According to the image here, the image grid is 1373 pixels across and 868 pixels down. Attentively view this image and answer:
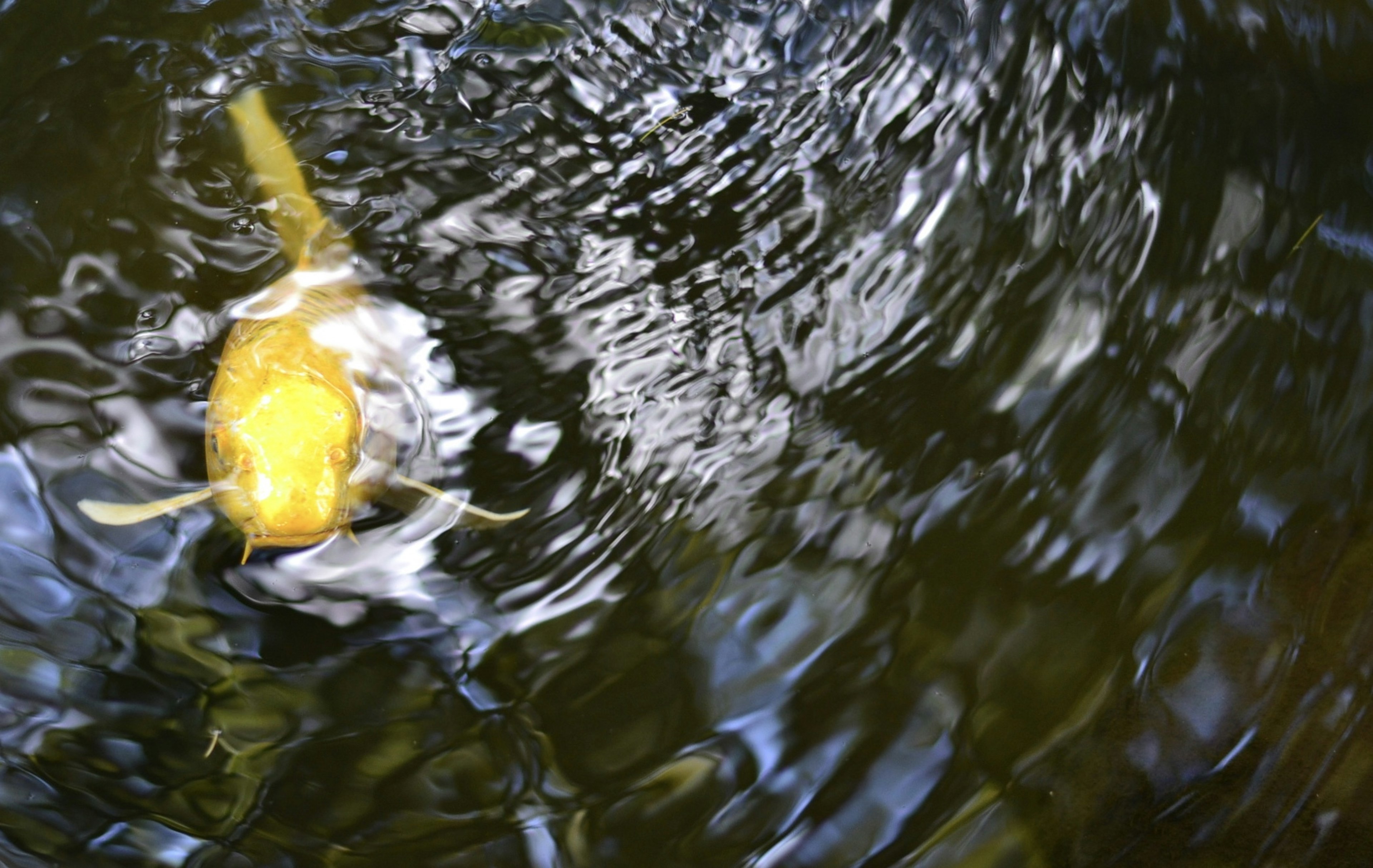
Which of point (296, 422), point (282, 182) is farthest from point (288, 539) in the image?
point (282, 182)

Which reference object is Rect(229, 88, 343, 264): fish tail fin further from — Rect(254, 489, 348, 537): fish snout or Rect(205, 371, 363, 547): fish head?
Rect(254, 489, 348, 537): fish snout

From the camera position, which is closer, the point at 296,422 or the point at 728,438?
the point at 296,422

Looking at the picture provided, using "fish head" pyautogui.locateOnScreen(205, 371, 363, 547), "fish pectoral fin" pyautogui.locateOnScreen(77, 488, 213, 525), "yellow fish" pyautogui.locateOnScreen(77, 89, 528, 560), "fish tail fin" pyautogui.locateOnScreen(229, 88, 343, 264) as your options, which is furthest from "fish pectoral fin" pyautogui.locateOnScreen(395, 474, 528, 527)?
"fish tail fin" pyautogui.locateOnScreen(229, 88, 343, 264)

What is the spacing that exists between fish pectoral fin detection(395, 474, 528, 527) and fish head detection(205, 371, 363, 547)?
136 millimetres

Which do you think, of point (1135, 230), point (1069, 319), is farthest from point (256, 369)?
point (1135, 230)

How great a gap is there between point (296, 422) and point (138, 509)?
48 centimetres

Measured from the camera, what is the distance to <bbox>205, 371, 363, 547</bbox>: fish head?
6.70 feet

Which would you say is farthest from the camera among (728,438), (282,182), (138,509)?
(282,182)

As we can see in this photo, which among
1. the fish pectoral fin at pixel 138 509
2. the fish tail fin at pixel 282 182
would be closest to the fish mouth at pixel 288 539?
the fish pectoral fin at pixel 138 509

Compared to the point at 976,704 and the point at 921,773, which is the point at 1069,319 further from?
the point at 921,773

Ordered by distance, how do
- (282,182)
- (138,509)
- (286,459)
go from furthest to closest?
1. (282,182)
2. (138,509)
3. (286,459)

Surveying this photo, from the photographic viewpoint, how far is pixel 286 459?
204 cm

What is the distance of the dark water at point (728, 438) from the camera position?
6.70 feet

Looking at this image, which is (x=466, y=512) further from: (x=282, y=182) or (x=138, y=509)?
(x=282, y=182)
